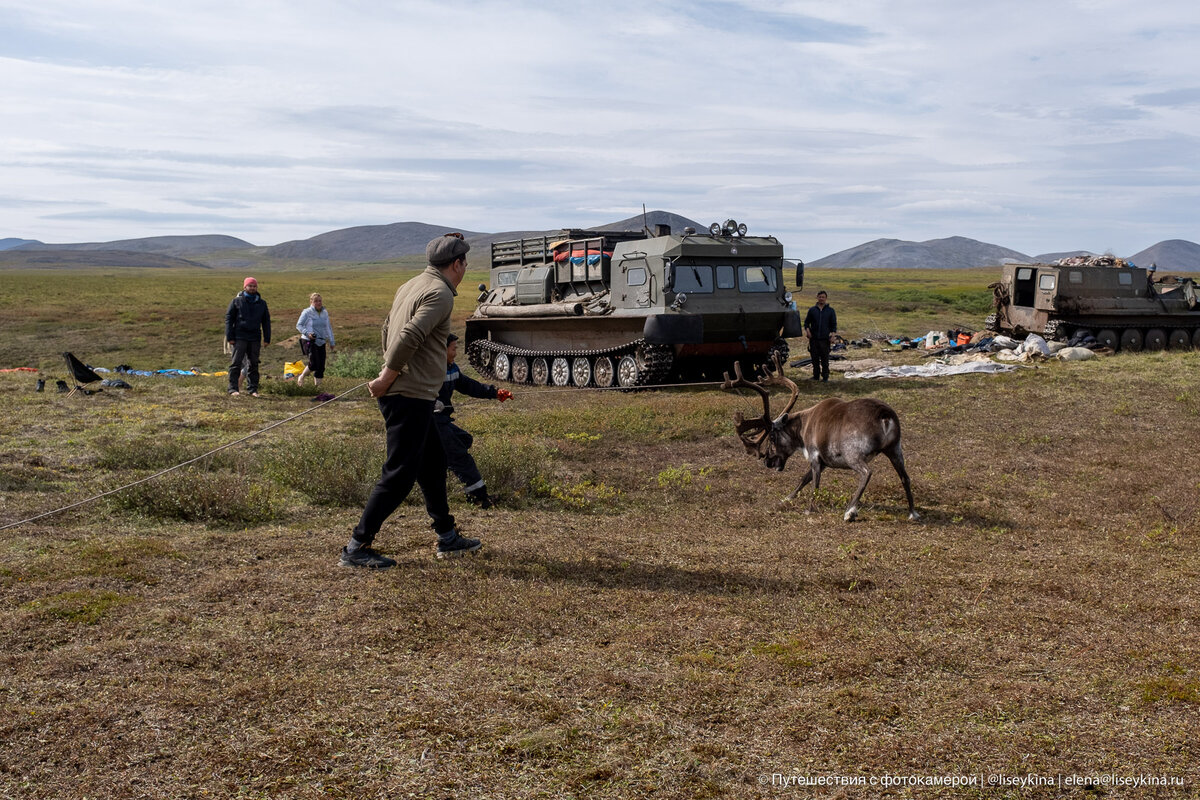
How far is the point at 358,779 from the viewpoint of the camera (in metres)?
3.71

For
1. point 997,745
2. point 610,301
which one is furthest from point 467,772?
point 610,301

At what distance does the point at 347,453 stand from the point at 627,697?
18.4 ft

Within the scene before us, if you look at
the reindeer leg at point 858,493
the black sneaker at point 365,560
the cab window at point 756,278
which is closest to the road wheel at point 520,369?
the cab window at point 756,278

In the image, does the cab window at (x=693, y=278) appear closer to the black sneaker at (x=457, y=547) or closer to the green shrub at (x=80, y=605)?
the black sneaker at (x=457, y=547)

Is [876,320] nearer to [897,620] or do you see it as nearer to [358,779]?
[897,620]

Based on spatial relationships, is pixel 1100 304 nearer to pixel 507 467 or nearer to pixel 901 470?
pixel 901 470

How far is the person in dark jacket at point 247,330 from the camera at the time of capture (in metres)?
15.6

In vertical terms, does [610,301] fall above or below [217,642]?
above

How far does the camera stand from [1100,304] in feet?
87.0

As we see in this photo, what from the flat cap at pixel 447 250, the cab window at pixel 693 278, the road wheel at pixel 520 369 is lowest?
the road wheel at pixel 520 369

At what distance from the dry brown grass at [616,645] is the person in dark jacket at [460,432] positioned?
252 millimetres

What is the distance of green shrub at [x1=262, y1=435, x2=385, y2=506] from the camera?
866 centimetres

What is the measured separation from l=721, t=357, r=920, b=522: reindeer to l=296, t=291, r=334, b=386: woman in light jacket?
32.8ft

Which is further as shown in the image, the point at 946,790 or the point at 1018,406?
the point at 1018,406
